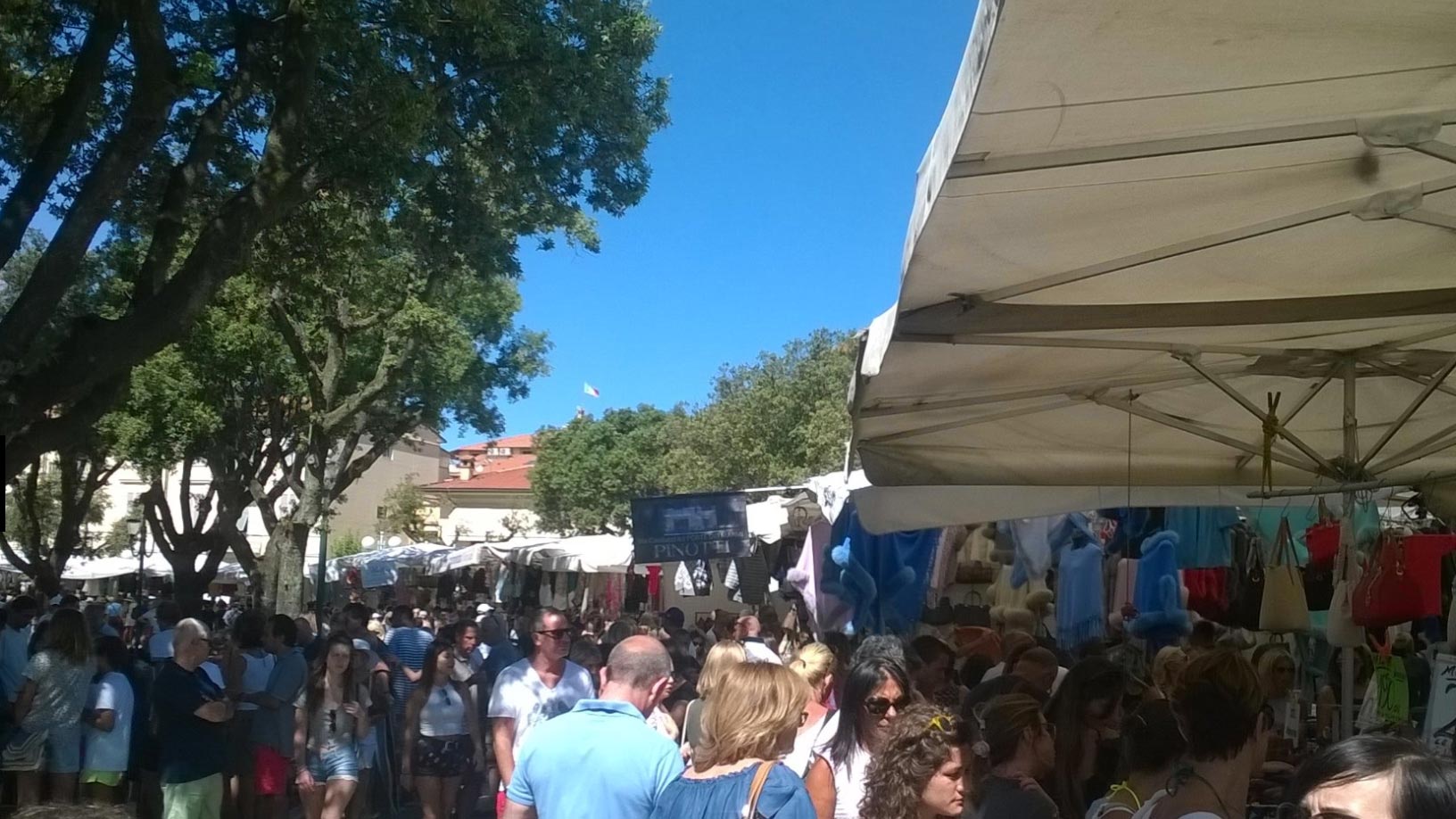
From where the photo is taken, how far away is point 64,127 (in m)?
9.66

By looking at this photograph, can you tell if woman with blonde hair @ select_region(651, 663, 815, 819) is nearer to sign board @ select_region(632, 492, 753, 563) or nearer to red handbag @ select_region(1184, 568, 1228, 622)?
red handbag @ select_region(1184, 568, 1228, 622)

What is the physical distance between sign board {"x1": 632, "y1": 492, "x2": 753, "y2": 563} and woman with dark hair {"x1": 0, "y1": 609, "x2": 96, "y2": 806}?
5783 millimetres

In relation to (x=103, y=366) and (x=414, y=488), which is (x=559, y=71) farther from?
(x=414, y=488)

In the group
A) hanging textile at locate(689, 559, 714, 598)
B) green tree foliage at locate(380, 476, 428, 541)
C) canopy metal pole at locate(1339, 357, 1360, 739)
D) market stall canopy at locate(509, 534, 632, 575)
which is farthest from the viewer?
green tree foliage at locate(380, 476, 428, 541)

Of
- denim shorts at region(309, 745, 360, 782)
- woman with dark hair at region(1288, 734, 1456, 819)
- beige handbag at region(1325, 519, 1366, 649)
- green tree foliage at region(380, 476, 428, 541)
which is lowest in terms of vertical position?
denim shorts at region(309, 745, 360, 782)

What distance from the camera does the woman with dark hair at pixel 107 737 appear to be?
7457 mm

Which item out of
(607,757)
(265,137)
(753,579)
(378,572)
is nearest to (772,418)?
(378,572)

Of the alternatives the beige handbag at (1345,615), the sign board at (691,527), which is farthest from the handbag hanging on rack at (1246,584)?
the sign board at (691,527)

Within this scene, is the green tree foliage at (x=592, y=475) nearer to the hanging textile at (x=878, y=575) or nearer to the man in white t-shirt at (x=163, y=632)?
the man in white t-shirt at (x=163, y=632)

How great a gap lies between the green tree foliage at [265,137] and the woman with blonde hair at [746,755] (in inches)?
293

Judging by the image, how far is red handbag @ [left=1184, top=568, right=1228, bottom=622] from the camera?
8156mm

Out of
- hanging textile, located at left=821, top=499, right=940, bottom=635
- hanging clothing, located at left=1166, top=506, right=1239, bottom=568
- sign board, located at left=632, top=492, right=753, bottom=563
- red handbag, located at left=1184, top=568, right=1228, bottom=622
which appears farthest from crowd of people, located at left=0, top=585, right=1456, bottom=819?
hanging clothing, located at left=1166, top=506, right=1239, bottom=568

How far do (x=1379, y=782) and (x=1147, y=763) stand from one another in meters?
1.56

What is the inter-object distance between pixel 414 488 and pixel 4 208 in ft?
209
